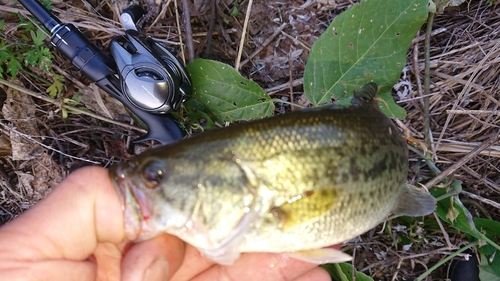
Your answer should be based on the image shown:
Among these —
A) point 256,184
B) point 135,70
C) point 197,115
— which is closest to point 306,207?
point 256,184

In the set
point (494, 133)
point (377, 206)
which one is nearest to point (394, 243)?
point (494, 133)

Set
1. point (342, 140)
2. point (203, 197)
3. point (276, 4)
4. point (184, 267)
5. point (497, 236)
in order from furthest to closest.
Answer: point (276, 4) → point (497, 236) → point (184, 267) → point (342, 140) → point (203, 197)

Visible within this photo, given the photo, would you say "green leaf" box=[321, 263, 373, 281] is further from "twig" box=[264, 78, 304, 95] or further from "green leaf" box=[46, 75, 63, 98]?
"green leaf" box=[46, 75, 63, 98]

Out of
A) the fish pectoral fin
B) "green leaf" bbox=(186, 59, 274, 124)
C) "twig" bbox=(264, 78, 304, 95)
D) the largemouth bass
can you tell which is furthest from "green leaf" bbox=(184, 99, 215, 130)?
the fish pectoral fin

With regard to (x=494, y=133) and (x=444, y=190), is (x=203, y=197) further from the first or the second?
(x=494, y=133)

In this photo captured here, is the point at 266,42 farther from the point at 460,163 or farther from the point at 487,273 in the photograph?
the point at 487,273

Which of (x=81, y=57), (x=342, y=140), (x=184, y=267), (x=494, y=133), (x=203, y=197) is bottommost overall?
(x=494, y=133)
